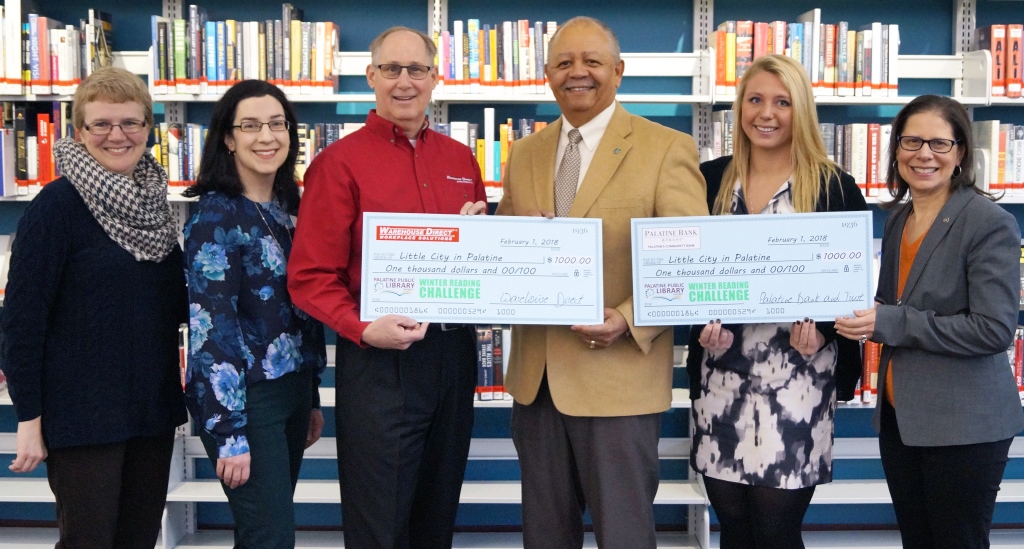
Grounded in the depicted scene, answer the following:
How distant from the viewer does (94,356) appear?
2.12 m

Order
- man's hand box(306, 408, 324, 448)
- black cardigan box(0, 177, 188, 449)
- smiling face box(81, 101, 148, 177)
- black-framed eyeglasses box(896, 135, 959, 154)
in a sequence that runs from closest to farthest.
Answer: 1. black cardigan box(0, 177, 188, 449)
2. smiling face box(81, 101, 148, 177)
3. black-framed eyeglasses box(896, 135, 959, 154)
4. man's hand box(306, 408, 324, 448)

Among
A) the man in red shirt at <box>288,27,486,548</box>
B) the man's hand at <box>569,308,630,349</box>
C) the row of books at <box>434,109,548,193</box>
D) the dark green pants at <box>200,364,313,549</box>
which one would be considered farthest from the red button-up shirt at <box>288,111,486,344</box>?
the row of books at <box>434,109,548,193</box>

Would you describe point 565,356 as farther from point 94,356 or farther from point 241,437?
point 94,356

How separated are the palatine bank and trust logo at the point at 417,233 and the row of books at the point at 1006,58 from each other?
2.96m

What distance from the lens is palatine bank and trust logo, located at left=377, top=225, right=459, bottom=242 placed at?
7.11 feet

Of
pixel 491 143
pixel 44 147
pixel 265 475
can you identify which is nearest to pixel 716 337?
pixel 265 475

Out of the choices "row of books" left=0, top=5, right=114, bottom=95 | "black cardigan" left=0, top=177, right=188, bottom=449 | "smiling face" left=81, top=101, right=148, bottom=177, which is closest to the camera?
"black cardigan" left=0, top=177, right=188, bottom=449

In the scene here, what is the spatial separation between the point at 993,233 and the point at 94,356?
244cm

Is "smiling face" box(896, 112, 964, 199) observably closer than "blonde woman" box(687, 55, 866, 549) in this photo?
No

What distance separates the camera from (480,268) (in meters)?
2.19

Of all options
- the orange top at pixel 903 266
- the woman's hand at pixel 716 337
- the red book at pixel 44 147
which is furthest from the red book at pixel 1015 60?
the red book at pixel 44 147

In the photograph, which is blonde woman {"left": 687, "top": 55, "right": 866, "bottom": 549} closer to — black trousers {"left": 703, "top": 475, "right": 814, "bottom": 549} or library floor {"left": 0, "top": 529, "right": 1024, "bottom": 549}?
black trousers {"left": 703, "top": 475, "right": 814, "bottom": 549}

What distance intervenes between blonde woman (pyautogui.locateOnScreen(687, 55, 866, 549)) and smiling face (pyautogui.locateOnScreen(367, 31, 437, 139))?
913mm

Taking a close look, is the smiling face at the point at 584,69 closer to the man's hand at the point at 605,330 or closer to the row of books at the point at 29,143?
the man's hand at the point at 605,330
